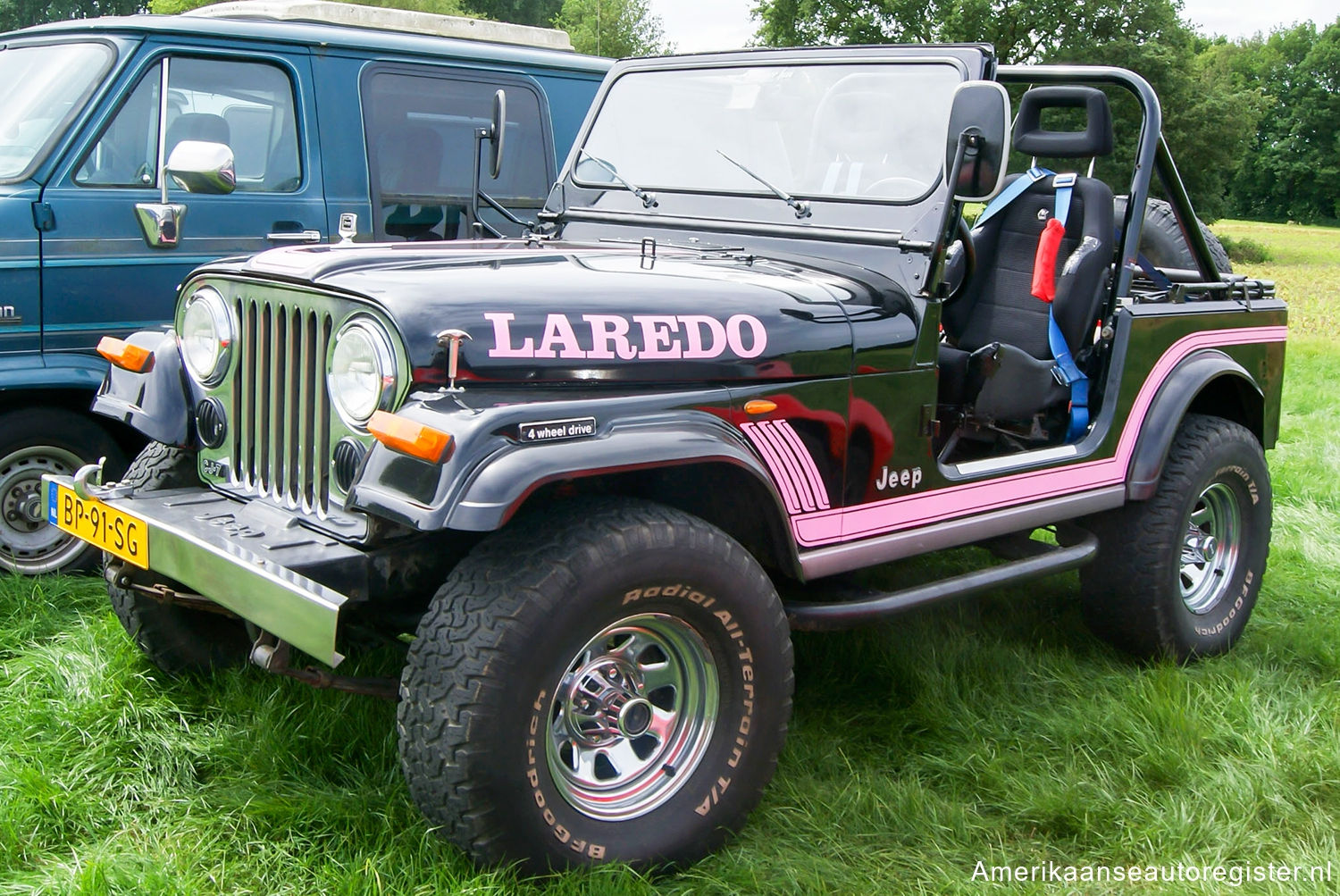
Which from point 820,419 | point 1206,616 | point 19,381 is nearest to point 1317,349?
point 1206,616

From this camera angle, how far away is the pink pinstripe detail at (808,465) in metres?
3.01

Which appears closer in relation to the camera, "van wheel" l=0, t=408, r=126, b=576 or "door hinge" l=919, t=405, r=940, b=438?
"door hinge" l=919, t=405, r=940, b=438

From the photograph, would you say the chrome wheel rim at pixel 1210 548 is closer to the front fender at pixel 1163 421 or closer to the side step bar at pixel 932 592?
the front fender at pixel 1163 421

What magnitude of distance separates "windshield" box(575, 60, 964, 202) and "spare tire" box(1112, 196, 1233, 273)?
1391 mm

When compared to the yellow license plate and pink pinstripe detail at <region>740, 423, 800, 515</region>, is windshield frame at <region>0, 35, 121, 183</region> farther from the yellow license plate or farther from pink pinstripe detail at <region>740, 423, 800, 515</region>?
pink pinstripe detail at <region>740, 423, 800, 515</region>

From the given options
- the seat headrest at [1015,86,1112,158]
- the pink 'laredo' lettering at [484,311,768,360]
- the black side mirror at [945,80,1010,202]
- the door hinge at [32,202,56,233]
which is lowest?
the pink 'laredo' lettering at [484,311,768,360]

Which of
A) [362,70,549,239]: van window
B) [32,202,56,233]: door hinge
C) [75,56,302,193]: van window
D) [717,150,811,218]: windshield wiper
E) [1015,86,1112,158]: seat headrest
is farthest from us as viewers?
[362,70,549,239]: van window

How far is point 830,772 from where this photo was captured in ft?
10.9

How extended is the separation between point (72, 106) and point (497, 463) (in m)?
3.29

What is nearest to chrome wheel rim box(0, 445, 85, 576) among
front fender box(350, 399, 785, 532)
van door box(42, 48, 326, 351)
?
van door box(42, 48, 326, 351)

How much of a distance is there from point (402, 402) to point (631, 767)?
39.7 inches

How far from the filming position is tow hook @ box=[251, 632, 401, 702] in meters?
2.78

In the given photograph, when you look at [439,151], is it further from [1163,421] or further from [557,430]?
[557,430]

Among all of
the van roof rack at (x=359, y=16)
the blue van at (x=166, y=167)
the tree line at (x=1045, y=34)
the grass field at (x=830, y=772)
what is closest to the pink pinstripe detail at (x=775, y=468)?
the grass field at (x=830, y=772)
